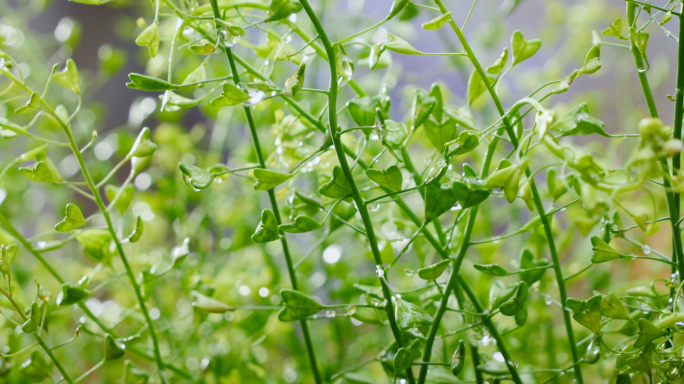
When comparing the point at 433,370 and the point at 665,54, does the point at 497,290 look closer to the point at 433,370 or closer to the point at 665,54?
the point at 433,370

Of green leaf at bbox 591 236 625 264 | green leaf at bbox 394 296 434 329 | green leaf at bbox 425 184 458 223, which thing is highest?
green leaf at bbox 425 184 458 223

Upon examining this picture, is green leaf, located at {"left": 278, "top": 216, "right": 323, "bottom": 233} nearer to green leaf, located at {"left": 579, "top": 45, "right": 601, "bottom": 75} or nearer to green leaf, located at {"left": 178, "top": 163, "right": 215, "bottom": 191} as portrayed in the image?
green leaf, located at {"left": 178, "top": 163, "right": 215, "bottom": 191}

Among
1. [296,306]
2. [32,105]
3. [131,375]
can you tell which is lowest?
[131,375]

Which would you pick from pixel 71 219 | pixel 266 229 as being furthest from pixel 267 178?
pixel 71 219

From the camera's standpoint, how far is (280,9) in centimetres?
25

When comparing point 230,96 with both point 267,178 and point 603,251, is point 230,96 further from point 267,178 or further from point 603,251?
point 603,251

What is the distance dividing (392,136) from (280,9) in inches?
3.6

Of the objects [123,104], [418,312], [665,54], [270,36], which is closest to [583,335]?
[418,312]

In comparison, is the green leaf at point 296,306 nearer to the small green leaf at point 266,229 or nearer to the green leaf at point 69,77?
the small green leaf at point 266,229

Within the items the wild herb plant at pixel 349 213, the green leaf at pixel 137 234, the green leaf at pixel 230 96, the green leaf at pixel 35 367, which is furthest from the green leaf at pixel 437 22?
the green leaf at pixel 35 367

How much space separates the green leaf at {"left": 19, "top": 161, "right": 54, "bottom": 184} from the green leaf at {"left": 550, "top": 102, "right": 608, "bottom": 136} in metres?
0.31

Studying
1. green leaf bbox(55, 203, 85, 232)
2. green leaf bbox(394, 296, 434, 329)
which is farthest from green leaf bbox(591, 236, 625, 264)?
green leaf bbox(55, 203, 85, 232)

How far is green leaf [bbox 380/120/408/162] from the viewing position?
245mm

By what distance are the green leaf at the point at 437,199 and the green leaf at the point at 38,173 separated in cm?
25
